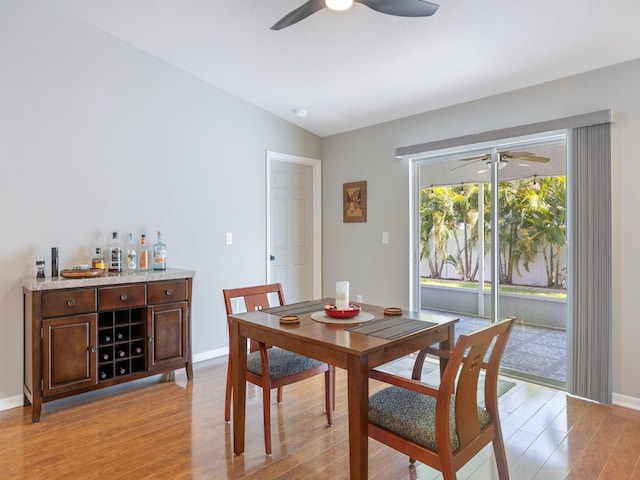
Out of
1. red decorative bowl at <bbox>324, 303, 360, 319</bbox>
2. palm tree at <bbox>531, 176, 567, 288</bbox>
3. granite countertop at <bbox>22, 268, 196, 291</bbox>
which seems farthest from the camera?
palm tree at <bbox>531, 176, 567, 288</bbox>

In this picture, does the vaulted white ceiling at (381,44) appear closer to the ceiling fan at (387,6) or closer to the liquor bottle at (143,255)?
the ceiling fan at (387,6)

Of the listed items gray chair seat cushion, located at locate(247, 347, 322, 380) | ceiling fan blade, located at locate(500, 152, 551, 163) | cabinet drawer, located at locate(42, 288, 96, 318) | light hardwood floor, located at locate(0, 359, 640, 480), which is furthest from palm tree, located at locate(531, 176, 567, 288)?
cabinet drawer, located at locate(42, 288, 96, 318)

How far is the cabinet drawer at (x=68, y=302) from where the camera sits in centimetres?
264

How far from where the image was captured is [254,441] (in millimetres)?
2371

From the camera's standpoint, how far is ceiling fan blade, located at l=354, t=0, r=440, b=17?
1982 millimetres

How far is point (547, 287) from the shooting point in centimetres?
327

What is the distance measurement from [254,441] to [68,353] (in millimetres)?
1403

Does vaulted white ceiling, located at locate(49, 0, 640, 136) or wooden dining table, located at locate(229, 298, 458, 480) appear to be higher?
vaulted white ceiling, located at locate(49, 0, 640, 136)

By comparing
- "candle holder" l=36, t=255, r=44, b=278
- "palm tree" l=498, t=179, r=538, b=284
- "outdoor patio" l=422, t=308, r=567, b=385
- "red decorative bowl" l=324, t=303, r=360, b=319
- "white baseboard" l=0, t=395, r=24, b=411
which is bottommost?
"white baseboard" l=0, t=395, r=24, b=411

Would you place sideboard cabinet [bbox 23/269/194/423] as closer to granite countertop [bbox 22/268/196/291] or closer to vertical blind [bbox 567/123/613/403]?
granite countertop [bbox 22/268/196/291]

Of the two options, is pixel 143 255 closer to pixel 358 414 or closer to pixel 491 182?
pixel 358 414

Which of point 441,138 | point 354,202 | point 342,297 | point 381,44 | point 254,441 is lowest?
point 254,441

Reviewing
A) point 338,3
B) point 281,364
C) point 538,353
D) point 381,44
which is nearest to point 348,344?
point 281,364

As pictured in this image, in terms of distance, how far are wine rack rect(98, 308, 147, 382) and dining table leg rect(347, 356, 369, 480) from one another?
207cm
